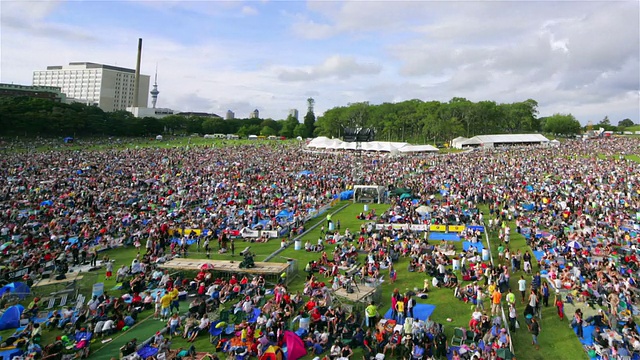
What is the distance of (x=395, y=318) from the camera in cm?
1184

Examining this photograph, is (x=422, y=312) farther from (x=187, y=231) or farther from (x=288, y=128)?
(x=288, y=128)

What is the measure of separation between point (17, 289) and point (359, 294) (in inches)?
443

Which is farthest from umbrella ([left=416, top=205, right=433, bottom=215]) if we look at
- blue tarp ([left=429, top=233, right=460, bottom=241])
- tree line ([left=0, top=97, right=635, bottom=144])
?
tree line ([left=0, top=97, right=635, bottom=144])

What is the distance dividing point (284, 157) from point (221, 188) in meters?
21.5

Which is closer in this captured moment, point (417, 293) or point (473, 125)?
point (417, 293)

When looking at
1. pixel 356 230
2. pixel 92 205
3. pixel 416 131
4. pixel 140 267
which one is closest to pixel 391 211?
pixel 356 230

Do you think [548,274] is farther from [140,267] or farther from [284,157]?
[284,157]

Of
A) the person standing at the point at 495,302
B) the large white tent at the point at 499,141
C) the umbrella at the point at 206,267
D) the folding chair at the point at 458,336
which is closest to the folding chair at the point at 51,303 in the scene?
the umbrella at the point at 206,267

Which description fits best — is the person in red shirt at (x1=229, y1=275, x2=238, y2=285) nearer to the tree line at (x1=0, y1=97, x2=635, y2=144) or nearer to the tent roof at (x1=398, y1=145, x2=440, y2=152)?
the tent roof at (x1=398, y1=145, x2=440, y2=152)

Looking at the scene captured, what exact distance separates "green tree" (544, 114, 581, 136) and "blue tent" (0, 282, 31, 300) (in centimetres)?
11293

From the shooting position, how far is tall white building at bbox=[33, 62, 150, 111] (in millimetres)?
158250

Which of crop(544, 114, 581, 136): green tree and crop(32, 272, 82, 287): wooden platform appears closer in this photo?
crop(32, 272, 82, 287): wooden platform

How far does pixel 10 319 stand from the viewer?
11.3 m

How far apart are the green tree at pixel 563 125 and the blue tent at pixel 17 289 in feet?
370
